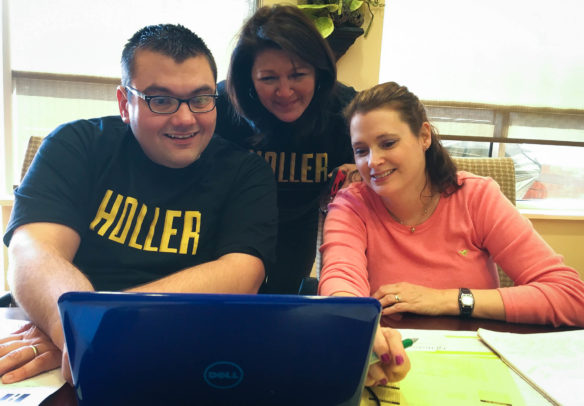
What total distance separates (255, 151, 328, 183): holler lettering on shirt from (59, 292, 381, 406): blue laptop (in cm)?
115

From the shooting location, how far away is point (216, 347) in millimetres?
464

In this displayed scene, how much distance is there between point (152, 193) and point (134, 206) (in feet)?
0.19

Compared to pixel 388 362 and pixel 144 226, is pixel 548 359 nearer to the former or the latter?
pixel 388 362

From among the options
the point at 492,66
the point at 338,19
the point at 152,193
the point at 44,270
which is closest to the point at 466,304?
the point at 152,193

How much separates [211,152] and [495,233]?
32.6 inches

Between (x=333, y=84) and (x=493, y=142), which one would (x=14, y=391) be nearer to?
(x=333, y=84)

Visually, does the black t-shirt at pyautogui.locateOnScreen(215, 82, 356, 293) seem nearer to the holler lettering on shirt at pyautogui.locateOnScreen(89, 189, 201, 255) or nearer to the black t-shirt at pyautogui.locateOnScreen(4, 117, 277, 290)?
the black t-shirt at pyautogui.locateOnScreen(4, 117, 277, 290)

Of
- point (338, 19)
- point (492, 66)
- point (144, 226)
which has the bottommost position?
point (144, 226)

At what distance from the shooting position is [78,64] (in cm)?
259

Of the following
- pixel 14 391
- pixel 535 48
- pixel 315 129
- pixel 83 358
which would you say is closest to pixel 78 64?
pixel 315 129

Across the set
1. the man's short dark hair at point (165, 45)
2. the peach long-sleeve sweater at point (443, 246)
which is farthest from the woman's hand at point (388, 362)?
the man's short dark hair at point (165, 45)

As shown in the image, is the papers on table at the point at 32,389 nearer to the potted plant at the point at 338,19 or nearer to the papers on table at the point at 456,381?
the papers on table at the point at 456,381

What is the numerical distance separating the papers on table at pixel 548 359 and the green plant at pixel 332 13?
181 cm

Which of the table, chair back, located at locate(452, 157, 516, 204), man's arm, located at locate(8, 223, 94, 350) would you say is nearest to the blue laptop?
man's arm, located at locate(8, 223, 94, 350)
